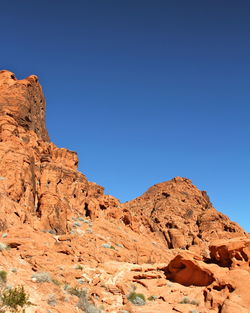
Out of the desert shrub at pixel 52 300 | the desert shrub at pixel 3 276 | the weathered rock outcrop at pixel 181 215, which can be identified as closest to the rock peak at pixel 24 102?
the weathered rock outcrop at pixel 181 215

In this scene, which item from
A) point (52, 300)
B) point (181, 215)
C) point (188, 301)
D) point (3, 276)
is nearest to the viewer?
point (52, 300)

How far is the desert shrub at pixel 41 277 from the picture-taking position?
14.5 m

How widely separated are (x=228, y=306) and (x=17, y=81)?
152 ft

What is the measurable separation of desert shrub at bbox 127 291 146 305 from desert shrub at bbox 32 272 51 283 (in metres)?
4.72

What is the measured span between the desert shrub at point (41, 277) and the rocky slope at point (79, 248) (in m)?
0.05

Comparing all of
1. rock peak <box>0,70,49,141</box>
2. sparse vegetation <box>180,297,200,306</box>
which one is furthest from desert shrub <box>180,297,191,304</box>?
rock peak <box>0,70,49,141</box>

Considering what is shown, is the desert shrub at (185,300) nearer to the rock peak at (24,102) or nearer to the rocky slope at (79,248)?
the rocky slope at (79,248)

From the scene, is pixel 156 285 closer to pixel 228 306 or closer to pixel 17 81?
pixel 228 306

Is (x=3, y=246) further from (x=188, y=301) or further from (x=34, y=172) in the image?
(x=34, y=172)

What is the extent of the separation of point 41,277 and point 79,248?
7774 millimetres

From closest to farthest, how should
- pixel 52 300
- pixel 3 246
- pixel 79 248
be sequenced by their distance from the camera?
pixel 52 300 → pixel 3 246 → pixel 79 248

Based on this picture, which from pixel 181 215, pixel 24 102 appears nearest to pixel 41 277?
pixel 24 102

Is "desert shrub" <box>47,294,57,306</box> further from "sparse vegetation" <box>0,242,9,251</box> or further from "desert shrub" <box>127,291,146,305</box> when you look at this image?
"sparse vegetation" <box>0,242,9,251</box>

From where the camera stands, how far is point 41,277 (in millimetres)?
14617
